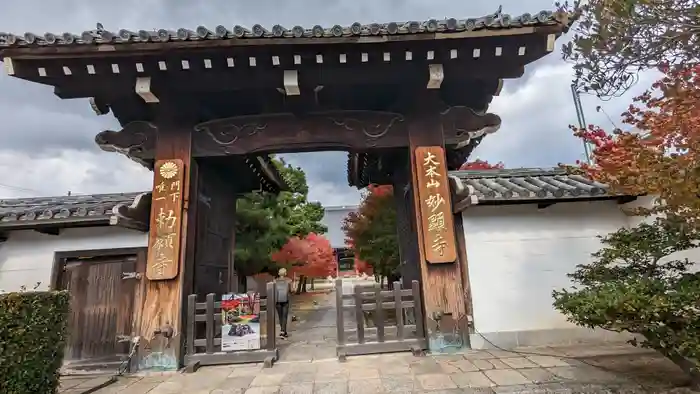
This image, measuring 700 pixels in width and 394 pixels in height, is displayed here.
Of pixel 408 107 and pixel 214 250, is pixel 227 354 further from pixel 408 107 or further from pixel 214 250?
pixel 408 107

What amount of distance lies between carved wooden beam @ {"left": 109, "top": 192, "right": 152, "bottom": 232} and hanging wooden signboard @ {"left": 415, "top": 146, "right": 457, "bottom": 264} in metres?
3.99

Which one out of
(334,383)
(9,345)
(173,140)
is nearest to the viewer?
(9,345)

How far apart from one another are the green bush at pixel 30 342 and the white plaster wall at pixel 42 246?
2011 millimetres

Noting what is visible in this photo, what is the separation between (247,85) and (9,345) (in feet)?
12.3

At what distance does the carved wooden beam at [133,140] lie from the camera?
5.33 metres

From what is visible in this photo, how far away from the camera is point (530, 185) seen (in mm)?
6059

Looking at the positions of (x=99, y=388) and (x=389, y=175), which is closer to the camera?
(x=99, y=388)

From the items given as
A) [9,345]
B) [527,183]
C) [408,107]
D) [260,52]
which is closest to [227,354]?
[9,345]

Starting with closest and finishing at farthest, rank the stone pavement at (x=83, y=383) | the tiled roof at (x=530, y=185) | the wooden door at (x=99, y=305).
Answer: the stone pavement at (x=83, y=383) → the wooden door at (x=99, y=305) → the tiled roof at (x=530, y=185)

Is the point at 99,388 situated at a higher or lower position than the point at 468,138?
lower

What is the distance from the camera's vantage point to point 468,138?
5.53m

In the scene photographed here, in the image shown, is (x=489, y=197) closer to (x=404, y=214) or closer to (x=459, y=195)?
(x=459, y=195)

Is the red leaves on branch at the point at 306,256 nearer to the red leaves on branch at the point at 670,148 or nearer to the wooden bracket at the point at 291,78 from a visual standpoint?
the wooden bracket at the point at 291,78

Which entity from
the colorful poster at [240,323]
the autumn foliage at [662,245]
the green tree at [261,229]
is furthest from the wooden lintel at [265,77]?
the green tree at [261,229]
